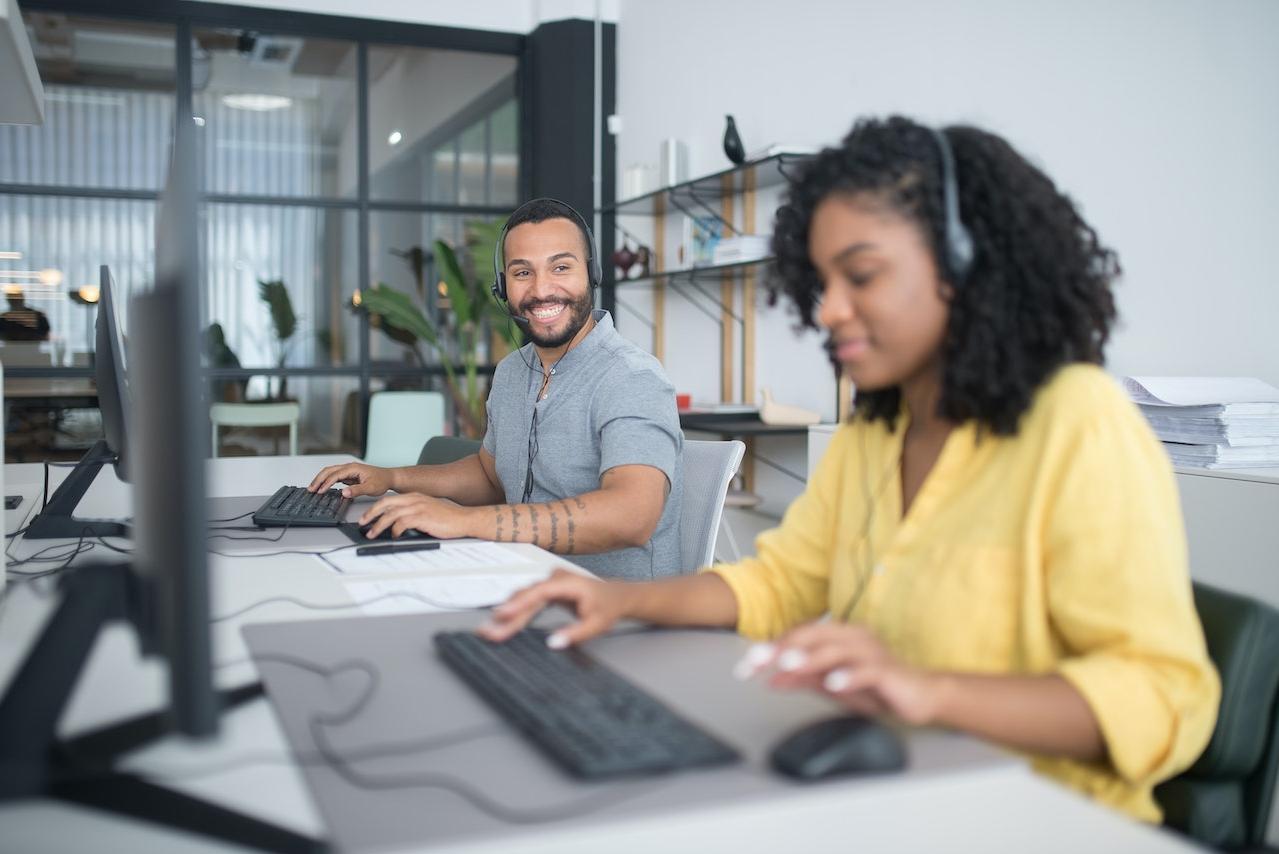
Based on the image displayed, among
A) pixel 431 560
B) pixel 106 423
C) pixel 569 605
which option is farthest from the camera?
pixel 106 423

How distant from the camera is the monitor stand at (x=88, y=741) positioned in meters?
0.68

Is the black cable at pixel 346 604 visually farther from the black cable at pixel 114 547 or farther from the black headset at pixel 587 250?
the black headset at pixel 587 250

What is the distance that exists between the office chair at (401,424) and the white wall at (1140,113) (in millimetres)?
1696

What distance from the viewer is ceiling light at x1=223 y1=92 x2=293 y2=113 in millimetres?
5316

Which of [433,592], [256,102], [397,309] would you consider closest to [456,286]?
[397,309]

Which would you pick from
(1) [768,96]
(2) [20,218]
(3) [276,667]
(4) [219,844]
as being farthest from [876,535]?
(2) [20,218]

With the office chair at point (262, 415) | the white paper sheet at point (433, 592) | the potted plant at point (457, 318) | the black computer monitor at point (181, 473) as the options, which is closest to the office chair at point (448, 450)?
the white paper sheet at point (433, 592)

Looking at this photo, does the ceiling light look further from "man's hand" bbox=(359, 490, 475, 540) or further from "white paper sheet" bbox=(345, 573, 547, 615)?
"white paper sheet" bbox=(345, 573, 547, 615)

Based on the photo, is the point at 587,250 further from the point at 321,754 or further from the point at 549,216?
the point at 321,754

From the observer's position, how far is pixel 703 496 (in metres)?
1.99

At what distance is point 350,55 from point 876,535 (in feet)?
16.5

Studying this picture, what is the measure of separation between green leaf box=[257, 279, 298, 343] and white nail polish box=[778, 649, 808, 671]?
4.94m

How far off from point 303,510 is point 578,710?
A: 4.13 feet

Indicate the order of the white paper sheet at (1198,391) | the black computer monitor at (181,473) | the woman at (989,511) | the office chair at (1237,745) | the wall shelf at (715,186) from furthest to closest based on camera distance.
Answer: the wall shelf at (715,186)
the white paper sheet at (1198,391)
the office chair at (1237,745)
the woman at (989,511)
the black computer monitor at (181,473)
